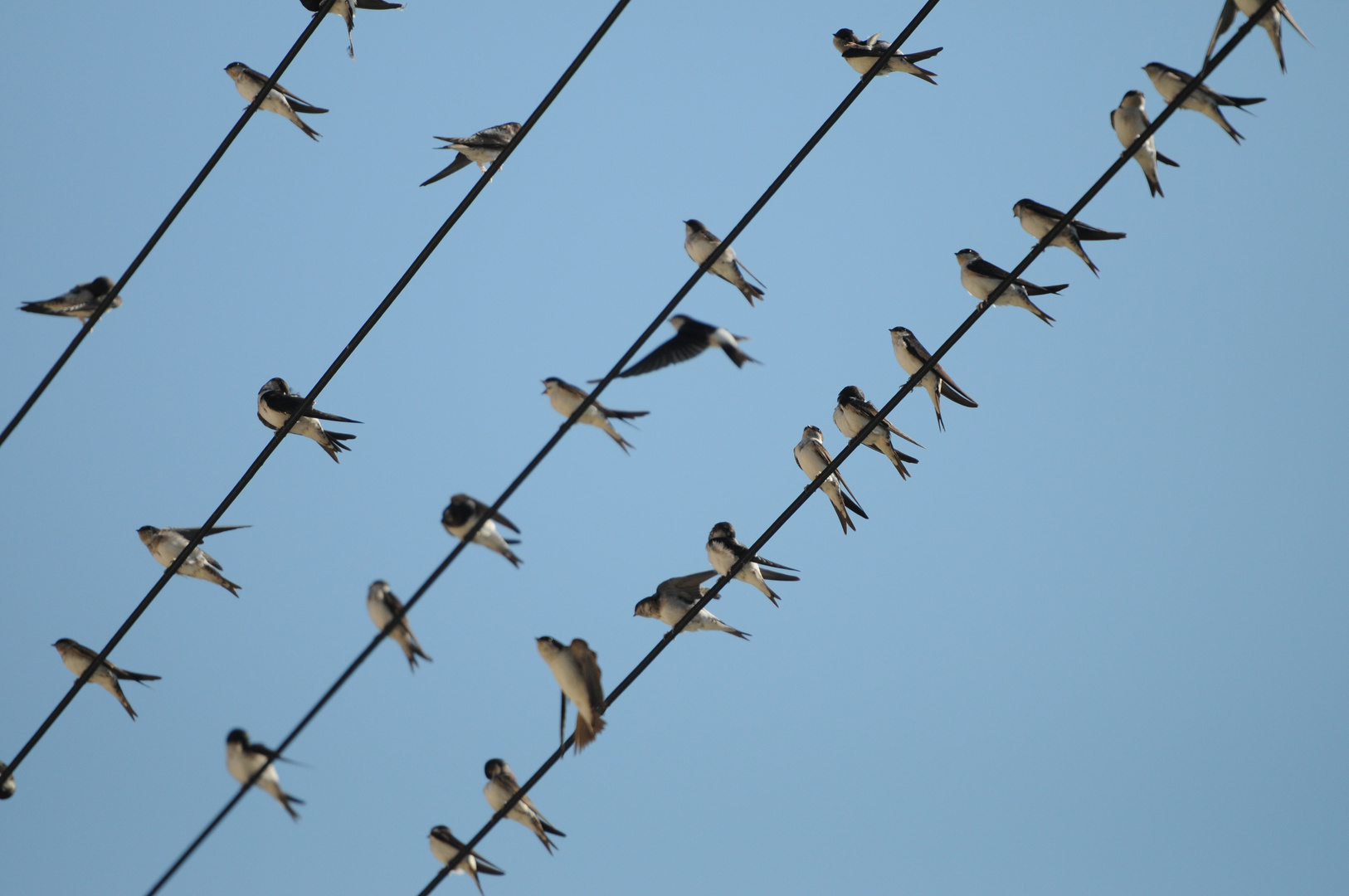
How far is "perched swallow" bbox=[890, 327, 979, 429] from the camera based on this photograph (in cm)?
615

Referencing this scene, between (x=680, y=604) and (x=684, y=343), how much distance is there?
2.16 meters

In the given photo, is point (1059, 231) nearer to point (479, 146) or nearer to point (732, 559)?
point (732, 559)

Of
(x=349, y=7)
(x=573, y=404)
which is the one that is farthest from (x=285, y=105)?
(x=573, y=404)

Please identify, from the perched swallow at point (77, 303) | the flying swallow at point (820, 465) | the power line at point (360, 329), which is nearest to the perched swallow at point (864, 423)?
the flying swallow at point (820, 465)

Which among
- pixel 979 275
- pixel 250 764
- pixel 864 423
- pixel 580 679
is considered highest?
pixel 979 275

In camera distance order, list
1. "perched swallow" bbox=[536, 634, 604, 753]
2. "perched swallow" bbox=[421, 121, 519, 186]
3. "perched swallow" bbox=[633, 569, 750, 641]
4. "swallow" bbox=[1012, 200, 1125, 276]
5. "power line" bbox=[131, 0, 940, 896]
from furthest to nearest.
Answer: "perched swallow" bbox=[421, 121, 519, 186] < "perched swallow" bbox=[633, 569, 750, 641] < "swallow" bbox=[1012, 200, 1125, 276] < "perched swallow" bbox=[536, 634, 604, 753] < "power line" bbox=[131, 0, 940, 896]

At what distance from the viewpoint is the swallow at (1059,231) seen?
19.7 ft

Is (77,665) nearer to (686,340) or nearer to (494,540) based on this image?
(494,540)

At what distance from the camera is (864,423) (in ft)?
23.7

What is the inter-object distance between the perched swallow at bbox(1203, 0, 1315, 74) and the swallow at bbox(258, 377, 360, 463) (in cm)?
476

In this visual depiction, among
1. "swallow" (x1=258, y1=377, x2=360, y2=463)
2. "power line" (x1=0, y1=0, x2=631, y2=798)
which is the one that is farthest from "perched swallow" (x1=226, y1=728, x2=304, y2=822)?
"swallow" (x1=258, y1=377, x2=360, y2=463)

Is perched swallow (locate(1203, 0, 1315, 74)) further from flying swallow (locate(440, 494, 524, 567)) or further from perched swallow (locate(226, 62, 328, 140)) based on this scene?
perched swallow (locate(226, 62, 328, 140))

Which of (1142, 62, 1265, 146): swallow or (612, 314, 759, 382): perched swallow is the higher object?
(1142, 62, 1265, 146): swallow

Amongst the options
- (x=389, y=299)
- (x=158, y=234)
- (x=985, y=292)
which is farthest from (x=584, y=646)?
(x=985, y=292)
